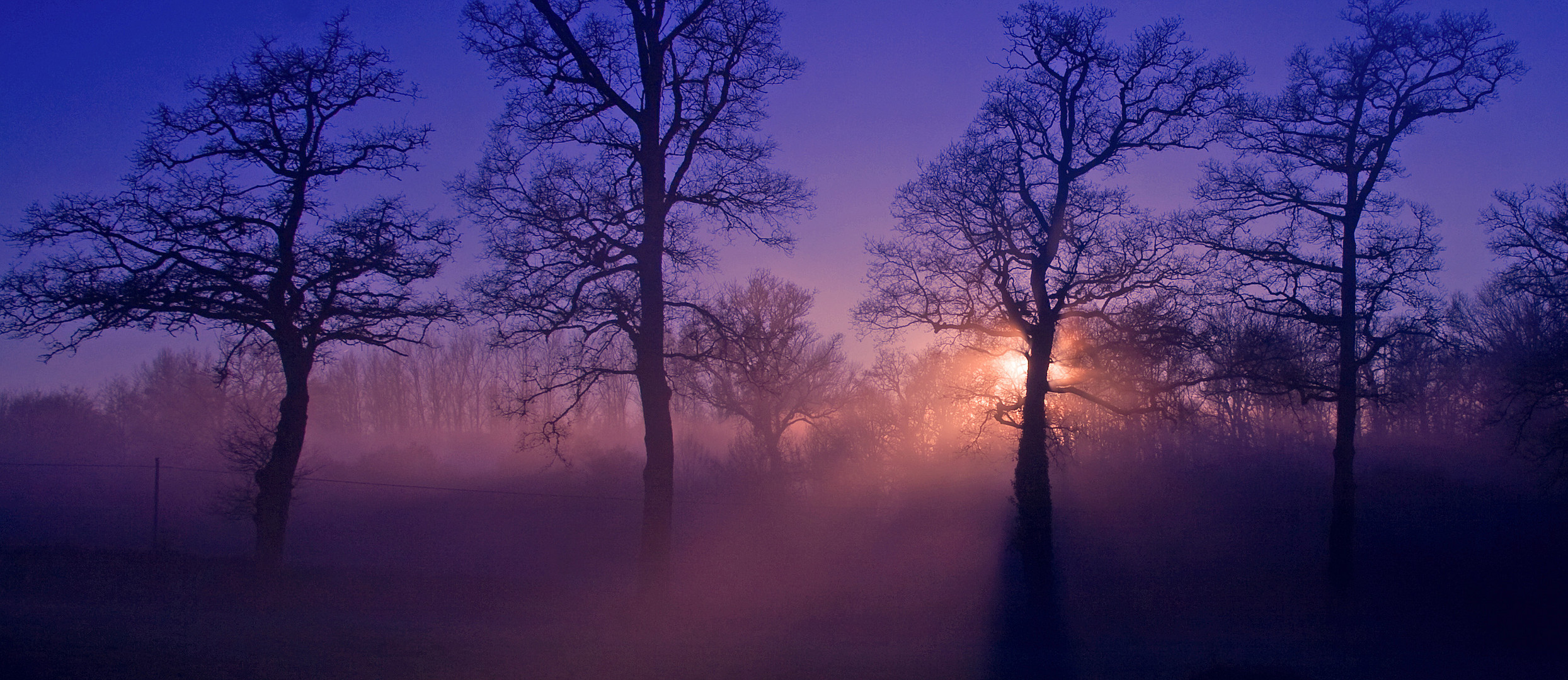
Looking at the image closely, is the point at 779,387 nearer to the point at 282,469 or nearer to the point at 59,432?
the point at 282,469

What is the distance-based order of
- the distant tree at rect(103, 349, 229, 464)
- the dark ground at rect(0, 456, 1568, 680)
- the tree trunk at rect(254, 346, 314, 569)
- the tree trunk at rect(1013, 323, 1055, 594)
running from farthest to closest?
the distant tree at rect(103, 349, 229, 464) < the tree trunk at rect(1013, 323, 1055, 594) < the tree trunk at rect(254, 346, 314, 569) < the dark ground at rect(0, 456, 1568, 680)

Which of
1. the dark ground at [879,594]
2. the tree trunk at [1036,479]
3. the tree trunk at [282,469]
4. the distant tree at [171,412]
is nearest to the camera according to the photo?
the dark ground at [879,594]

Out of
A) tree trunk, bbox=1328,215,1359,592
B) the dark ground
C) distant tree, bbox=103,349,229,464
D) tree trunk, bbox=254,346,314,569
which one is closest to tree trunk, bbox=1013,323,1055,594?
the dark ground

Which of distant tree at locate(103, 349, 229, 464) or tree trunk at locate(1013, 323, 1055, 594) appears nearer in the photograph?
tree trunk at locate(1013, 323, 1055, 594)

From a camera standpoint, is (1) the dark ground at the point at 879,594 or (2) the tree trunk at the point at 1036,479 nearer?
(1) the dark ground at the point at 879,594

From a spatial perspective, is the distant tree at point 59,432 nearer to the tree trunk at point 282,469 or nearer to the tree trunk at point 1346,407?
the tree trunk at point 282,469

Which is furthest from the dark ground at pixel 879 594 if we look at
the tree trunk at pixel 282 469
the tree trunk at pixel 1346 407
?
the tree trunk at pixel 1346 407

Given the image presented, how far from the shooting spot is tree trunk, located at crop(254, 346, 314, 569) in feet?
47.5

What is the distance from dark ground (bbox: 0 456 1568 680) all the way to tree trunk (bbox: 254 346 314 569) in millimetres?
713

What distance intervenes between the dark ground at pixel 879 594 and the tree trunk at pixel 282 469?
71 centimetres

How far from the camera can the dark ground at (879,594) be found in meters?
9.62

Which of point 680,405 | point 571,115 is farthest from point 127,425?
point 571,115

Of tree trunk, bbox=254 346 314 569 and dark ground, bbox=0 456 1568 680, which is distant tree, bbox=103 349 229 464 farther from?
tree trunk, bbox=254 346 314 569

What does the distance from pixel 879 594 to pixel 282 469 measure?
12209 mm
